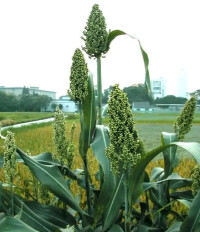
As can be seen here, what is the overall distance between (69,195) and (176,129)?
448 millimetres

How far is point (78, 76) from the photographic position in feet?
3.14

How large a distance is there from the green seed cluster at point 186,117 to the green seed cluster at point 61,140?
39 cm

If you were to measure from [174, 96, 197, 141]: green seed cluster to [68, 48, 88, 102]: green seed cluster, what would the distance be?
374 millimetres

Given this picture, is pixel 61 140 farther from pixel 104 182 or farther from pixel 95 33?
pixel 95 33

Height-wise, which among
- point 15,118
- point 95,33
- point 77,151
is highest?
point 95,33

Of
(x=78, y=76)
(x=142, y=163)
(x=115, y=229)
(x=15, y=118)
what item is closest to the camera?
(x=142, y=163)

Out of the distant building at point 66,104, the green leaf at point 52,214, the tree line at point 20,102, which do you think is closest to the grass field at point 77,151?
the green leaf at point 52,214

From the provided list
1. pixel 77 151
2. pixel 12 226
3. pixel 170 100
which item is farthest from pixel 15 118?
pixel 12 226

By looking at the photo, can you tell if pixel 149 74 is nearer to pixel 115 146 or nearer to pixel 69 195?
pixel 115 146

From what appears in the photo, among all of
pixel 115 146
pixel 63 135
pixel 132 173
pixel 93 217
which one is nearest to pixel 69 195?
pixel 93 217

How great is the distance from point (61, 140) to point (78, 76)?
0.82 feet

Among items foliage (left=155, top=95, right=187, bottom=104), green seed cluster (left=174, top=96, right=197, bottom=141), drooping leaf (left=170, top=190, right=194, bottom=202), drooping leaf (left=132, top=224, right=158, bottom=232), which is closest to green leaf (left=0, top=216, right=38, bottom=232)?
drooping leaf (left=132, top=224, right=158, bottom=232)

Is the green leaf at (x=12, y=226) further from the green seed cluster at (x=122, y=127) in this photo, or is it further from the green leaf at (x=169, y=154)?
the green leaf at (x=169, y=154)

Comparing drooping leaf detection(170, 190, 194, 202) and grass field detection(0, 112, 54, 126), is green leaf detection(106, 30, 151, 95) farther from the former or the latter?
grass field detection(0, 112, 54, 126)
